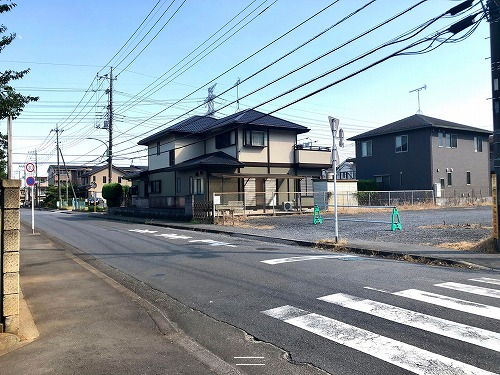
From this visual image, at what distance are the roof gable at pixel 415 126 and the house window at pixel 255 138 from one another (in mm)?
16861

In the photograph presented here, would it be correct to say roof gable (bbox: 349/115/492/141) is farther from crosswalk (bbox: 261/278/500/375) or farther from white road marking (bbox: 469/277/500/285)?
crosswalk (bbox: 261/278/500/375)

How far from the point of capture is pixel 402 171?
40.5 metres

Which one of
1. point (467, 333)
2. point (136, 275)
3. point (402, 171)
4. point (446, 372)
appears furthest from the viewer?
point (402, 171)

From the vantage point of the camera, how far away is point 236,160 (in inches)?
1149

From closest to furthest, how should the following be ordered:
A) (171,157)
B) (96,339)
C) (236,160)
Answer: (96,339)
(236,160)
(171,157)

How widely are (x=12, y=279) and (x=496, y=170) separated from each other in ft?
36.4

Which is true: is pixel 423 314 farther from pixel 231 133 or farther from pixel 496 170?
pixel 231 133

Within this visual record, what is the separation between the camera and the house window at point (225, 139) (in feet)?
98.6

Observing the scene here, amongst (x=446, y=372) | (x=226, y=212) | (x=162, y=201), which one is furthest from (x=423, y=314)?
(x=162, y=201)

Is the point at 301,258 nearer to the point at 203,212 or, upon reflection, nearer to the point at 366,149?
the point at 203,212

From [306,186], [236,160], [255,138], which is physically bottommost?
[306,186]

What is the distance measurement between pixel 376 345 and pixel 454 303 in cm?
232

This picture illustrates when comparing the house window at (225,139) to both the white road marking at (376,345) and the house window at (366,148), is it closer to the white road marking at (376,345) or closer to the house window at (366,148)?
the house window at (366,148)

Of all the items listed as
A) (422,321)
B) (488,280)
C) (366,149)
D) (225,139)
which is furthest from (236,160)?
(422,321)
